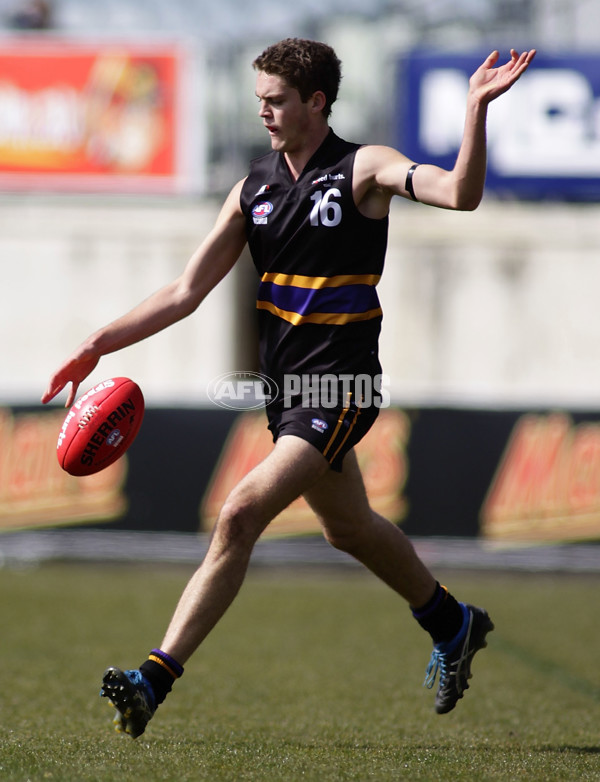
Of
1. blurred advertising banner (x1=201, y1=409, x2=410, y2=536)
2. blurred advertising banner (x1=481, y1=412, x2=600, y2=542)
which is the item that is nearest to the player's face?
blurred advertising banner (x1=201, y1=409, x2=410, y2=536)

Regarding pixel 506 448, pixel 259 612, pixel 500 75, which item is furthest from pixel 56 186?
pixel 500 75

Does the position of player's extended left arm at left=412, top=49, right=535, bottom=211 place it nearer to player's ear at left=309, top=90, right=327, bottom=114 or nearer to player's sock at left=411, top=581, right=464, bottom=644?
player's ear at left=309, top=90, right=327, bottom=114

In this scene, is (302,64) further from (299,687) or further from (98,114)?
(98,114)

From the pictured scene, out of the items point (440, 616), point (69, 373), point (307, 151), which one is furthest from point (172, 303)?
point (440, 616)

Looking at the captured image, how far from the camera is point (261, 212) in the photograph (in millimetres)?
4219

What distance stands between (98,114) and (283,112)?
399 inches

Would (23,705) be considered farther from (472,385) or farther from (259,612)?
(472,385)

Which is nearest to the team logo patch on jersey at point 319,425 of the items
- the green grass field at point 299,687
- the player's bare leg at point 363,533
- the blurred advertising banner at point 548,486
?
the player's bare leg at point 363,533

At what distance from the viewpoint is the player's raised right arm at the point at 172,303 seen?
430 centimetres

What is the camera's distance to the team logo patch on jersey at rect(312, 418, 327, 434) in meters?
4.00

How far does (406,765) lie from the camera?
3791 millimetres

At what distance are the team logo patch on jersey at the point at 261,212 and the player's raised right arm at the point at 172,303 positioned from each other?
0.09 metres

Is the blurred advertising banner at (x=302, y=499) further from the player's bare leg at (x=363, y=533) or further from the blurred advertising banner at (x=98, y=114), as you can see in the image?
the player's bare leg at (x=363, y=533)

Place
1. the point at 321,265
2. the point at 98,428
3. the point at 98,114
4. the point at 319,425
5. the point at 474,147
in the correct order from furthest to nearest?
the point at 98,114
the point at 98,428
the point at 321,265
the point at 319,425
the point at 474,147
